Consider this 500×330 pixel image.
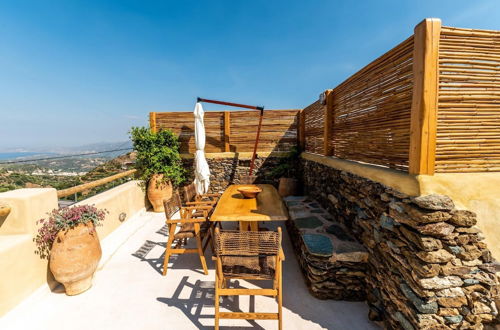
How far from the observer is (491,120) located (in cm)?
183

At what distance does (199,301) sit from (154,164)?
4.38 metres

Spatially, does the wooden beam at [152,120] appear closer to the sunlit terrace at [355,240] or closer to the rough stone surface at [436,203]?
the sunlit terrace at [355,240]

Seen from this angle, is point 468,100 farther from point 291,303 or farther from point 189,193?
point 189,193

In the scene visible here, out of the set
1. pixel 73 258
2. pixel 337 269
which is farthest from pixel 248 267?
pixel 73 258

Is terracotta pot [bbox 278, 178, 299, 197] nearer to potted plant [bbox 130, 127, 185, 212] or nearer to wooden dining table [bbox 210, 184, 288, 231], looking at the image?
wooden dining table [bbox 210, 184, 288, 231]

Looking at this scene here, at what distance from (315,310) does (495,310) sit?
5.04 ft

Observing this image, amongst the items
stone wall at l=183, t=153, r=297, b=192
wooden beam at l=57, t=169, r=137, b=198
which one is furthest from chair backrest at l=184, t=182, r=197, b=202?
stone wall at l=183, t=153, r=297, b=192

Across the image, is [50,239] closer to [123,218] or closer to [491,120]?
[123,218]

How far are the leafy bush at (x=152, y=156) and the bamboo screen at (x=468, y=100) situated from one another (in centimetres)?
599

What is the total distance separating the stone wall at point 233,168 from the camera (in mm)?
7059

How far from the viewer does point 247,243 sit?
6.79ft

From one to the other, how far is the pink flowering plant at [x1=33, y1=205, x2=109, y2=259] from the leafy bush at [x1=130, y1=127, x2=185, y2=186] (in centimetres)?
323

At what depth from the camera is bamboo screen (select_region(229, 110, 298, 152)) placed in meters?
6.94

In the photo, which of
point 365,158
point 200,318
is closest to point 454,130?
point 365,158
